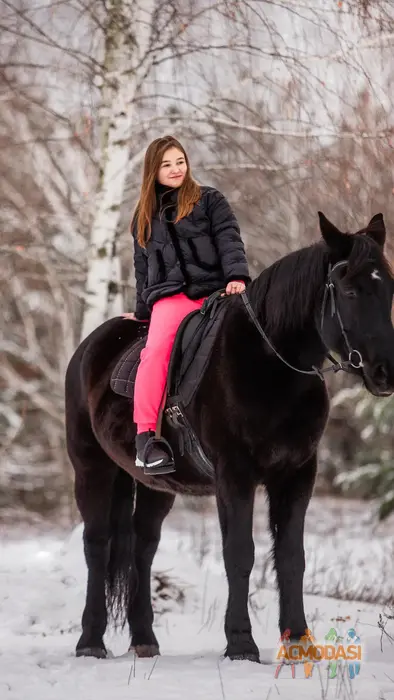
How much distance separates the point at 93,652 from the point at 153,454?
55.0 inches

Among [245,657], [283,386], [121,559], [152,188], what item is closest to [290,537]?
[245,657]

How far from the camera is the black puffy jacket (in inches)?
196

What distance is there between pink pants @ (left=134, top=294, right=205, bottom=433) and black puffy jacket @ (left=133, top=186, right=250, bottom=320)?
0.15 m

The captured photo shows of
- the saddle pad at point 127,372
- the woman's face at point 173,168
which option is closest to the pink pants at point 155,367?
the saddle pad at point 127,372

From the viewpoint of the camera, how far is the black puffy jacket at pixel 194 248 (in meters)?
4.97

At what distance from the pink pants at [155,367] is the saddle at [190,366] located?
0.05m

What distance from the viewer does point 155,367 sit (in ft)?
15.9

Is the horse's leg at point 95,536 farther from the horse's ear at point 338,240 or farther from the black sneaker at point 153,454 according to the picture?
the horse's ear at point 338,240

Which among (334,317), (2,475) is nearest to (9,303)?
(2,475)

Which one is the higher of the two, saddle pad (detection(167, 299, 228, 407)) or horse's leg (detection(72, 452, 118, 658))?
saddle pad (detection(167, 299, 228, 407))

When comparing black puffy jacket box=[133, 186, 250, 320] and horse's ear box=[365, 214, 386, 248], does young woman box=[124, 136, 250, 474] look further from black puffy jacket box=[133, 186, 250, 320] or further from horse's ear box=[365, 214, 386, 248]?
horse's ear box=[365, 214, 386, 248]

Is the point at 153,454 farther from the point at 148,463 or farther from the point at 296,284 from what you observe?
the point at 296,284

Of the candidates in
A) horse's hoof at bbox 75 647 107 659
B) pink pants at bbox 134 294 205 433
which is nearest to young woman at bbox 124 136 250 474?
pink pants at bbox 134 294 205 433

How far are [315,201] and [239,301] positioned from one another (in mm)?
5045
